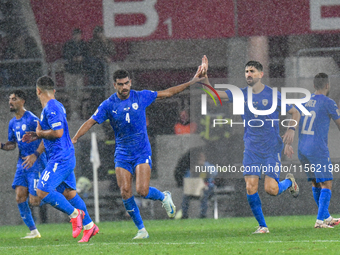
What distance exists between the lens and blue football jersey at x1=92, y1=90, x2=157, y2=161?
786 cm

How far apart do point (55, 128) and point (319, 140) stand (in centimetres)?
351

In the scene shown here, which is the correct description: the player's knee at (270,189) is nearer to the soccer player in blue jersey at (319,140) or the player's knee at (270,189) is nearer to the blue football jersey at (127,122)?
the soccer player in blue jersey at (319,140)

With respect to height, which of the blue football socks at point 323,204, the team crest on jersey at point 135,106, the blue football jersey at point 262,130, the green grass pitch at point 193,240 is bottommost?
the green grass pitch at point 193,240

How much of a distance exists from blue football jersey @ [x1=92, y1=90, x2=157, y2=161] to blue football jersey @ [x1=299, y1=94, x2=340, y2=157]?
2.28m

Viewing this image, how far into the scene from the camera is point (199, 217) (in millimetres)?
11969

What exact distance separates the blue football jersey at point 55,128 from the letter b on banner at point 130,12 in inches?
248

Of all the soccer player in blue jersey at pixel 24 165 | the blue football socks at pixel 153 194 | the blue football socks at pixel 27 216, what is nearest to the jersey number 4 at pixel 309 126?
the blue football socks at pixel 153 194

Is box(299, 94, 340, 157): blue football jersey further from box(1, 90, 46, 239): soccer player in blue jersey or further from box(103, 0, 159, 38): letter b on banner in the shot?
box(103, 0, 159, 38): letter b on banner

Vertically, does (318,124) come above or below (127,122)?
below

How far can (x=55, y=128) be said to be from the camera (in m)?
7.45

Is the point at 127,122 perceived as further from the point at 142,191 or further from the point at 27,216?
the point at 27,216

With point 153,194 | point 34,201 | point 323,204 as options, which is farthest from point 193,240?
point 34,201

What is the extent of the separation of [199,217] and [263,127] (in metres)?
4.14

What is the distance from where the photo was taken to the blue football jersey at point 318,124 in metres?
8.90
